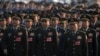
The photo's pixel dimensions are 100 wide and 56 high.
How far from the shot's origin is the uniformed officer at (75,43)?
12414mm

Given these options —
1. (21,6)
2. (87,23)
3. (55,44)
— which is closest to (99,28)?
(87,23)

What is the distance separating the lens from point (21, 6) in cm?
2048

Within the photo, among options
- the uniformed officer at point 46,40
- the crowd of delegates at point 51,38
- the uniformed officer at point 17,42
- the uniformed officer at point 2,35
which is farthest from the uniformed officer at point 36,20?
the uniformed officer at point 2,35

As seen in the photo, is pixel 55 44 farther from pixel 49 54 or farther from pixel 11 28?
pixel 11 28

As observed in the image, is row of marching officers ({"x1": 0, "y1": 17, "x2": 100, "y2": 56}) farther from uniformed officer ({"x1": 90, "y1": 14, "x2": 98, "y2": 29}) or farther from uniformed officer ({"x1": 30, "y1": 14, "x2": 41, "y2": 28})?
uniformed officer ({"x1": 30, "y1": 14, "x2": 41, "y2": 28})

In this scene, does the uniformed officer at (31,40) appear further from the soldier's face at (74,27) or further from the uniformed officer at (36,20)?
the soldier's face at (74,27)

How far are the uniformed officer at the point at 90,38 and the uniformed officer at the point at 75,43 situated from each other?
8.4 inches

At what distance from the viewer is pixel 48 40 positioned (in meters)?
12.8

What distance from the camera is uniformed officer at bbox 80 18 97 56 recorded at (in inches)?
495

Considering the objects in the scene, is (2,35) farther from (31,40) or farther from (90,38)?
(90,38)

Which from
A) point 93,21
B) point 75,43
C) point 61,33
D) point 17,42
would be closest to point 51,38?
point 61,33

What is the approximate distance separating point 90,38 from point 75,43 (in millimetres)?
519

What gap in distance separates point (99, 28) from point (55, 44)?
1492mm

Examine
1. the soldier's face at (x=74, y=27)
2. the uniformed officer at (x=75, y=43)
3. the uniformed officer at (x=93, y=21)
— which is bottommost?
the uniformed officer at (x=75, y=43)
